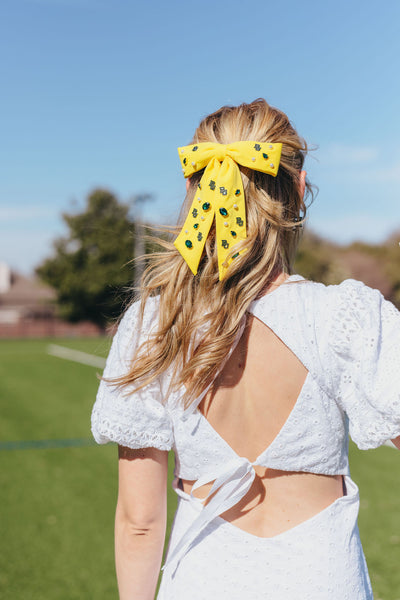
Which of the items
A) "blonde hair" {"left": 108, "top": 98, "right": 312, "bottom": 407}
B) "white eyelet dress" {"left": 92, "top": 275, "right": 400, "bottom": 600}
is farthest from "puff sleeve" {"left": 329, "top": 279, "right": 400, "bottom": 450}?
"blonde hair" {"left": 108, "top": 98, "right": 312, "bottom": 407}

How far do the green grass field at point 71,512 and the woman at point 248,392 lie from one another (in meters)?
0.36

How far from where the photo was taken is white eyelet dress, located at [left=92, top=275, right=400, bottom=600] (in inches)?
55.0

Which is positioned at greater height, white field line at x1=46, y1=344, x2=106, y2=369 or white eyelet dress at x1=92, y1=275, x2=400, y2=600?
white eyelet dress at x1=92, y1=275, x2=400, y2=600

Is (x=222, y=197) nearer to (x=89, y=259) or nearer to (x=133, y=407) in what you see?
(x=133, y=407)

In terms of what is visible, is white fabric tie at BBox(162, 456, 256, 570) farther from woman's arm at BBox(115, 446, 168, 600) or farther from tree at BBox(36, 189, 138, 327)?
tree at BBox(36, 189, 138, 327)

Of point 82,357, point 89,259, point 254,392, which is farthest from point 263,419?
point 89,259

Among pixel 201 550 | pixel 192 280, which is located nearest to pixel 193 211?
→ pixel 192 280

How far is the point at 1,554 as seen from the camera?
4879 millimetres

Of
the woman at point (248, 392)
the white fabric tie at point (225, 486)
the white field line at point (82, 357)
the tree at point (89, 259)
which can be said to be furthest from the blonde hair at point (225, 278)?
the tree at point (89, 259)

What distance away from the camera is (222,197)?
4.89 feet

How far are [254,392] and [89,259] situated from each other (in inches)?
1856

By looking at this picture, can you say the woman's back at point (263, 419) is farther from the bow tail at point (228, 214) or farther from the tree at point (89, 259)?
the tree at point (89, 259)

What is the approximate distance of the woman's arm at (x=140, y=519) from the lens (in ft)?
5.18

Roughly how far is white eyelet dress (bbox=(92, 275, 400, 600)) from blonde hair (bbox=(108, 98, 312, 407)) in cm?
7
